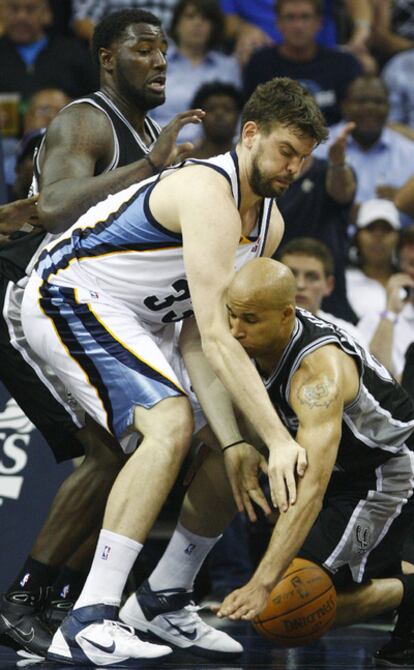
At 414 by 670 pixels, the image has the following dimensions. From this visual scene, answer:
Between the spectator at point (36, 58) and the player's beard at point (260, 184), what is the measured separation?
14.9 ft

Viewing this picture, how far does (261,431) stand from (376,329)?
3042 mm

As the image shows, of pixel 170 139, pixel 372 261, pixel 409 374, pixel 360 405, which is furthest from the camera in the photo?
pixel 372 261

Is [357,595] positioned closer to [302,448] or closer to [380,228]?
[302,448]

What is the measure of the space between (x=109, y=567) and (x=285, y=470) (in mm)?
658

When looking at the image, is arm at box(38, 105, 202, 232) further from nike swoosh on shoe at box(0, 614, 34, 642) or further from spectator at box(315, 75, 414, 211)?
spectator at box(315, 75, 414, 211)

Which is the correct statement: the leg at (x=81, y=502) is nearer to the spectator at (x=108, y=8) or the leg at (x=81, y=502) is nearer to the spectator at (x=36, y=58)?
the spectator at (x=36, y=58)

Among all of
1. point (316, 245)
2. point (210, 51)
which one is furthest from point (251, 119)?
point (210, 51)

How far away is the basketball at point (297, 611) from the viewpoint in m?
4.35

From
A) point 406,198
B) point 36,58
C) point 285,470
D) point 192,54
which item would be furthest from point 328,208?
point 285,470

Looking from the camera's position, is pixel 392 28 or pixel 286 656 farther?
pixel 392 28

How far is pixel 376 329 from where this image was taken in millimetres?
6863

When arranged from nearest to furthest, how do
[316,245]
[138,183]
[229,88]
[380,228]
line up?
[138,183] < [316,245] < [380,228] < [229,88]

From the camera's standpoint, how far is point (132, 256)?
4.32 meters

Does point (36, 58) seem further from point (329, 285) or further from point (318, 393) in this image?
point (318, 393)
